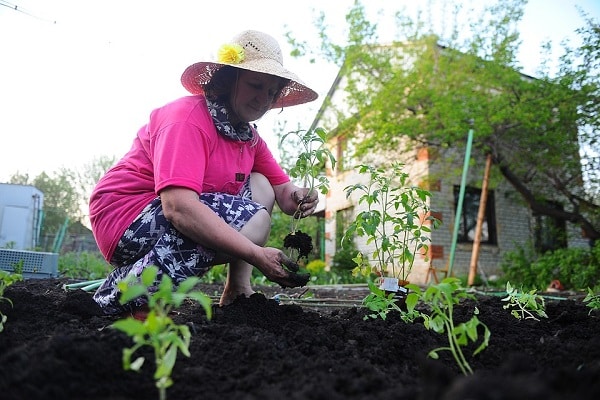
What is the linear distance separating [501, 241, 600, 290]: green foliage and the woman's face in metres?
6.63

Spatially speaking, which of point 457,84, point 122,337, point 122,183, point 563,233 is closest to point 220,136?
point 122,183

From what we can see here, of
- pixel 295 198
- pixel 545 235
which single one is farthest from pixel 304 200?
pixel 545 235

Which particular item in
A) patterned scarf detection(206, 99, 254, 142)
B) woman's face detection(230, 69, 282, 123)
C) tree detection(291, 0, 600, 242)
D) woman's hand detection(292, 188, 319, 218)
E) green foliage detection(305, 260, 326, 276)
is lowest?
green foliage detection(305, 260, 326, 276)

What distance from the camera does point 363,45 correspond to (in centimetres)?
Answer: 895

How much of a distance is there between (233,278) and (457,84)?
7099 millimetres

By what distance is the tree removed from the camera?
25.2 feet

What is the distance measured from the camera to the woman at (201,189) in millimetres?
1778

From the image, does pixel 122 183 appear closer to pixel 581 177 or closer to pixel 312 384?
pixel 312 384

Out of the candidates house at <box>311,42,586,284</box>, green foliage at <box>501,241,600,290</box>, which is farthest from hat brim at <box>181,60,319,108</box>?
green foliage at <box>501,241,600,290</box>

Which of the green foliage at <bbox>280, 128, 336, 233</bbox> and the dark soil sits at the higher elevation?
the green foliage at <bbox>280, 128, 336, 233</bbox>

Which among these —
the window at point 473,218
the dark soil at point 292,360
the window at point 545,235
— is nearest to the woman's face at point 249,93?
the dark soil at point 292,360

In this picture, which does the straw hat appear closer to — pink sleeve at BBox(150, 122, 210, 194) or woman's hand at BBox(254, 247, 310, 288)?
pink sleeve at BBox(150, 122, 210, 194)

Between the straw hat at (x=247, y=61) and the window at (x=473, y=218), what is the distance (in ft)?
30.0

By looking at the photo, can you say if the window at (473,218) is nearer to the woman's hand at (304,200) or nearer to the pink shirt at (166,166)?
the woman's hand at (304,200)
